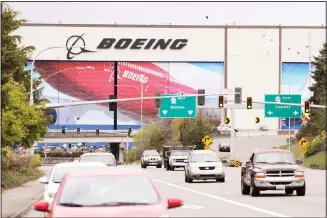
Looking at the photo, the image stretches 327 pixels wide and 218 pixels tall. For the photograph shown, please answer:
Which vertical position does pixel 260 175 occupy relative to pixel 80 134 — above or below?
above

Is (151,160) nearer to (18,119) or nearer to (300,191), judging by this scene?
(18,119)

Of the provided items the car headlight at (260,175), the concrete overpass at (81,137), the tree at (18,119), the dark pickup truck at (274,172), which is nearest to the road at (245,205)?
the dark pickup truck at (274,172)

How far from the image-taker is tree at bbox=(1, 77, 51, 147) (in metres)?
39.2

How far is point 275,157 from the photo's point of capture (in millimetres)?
31641

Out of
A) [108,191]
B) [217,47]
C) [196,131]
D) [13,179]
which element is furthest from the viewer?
[217,47]

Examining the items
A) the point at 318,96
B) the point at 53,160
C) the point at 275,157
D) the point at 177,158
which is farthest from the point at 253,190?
the point at 53,160

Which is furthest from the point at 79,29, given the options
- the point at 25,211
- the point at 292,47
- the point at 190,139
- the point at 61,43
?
the point at 25,211

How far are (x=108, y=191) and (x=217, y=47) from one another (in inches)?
5629

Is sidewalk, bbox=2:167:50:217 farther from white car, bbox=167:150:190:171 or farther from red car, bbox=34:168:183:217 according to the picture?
white car, bbox=167:150:190:171

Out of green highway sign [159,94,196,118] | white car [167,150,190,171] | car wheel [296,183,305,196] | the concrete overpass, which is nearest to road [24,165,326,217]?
car wheel [296,183,305,196]

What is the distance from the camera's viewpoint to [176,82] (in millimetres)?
157125

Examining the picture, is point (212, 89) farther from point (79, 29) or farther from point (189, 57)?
point (79, 29)

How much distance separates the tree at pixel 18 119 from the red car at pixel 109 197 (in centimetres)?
1848

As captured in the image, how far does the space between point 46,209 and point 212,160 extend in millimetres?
32024
